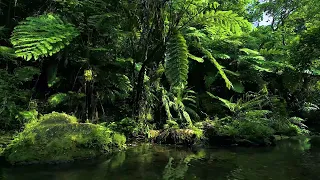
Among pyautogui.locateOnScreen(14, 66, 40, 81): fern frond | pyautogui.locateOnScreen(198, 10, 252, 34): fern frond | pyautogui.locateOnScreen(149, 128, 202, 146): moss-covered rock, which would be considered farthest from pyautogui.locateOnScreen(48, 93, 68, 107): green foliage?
pyautogui.locateOnScreen(198, 10, 252, 34): fern frond

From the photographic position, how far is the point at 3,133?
710 centimetres

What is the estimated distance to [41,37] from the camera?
7.10 metres

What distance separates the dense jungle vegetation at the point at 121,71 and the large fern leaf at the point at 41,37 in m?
0.02

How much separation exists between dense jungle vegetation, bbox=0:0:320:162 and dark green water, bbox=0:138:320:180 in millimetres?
856

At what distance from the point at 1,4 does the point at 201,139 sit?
21.5 ft

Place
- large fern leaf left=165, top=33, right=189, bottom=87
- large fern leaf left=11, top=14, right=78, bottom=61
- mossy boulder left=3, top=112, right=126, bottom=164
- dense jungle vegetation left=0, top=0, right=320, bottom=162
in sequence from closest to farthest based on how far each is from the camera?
mossy boulder left=3, top=112, right=126, bottom=164 < large fern leaf left=11, top=14, right=78, bottom=61 < large fern leaf left=165, top=33, right=189, bottom=87 < dense jungle vegetation left=0, top=0, right=320, bottom=162

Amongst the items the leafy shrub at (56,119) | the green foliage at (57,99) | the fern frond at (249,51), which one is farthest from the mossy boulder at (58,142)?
the fern frond at (249,51)

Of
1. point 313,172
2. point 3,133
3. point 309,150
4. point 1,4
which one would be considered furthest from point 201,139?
point 1,4

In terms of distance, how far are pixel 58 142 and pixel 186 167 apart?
228 centimetres

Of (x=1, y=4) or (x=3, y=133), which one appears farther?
(x=1, y=4)

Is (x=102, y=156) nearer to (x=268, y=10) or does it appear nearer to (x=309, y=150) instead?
(x=309, y=150)

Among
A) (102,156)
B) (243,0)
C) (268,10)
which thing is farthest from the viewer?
(268,10)

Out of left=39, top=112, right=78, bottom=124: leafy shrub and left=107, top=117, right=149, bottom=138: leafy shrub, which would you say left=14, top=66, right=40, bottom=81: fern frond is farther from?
left=107, top=117, right=149, bottom=138: leafy shrub

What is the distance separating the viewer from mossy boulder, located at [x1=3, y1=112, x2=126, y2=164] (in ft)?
18.5
